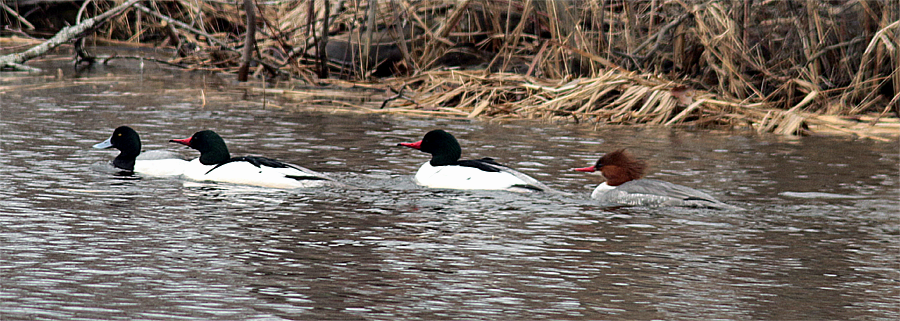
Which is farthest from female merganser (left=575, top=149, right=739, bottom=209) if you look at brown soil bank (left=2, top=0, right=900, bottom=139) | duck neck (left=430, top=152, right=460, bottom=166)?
brown soil bank (left=2, top=0, right=900, bottom=139)

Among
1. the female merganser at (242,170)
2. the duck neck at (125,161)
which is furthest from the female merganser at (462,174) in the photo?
the duck neck at (125,161)

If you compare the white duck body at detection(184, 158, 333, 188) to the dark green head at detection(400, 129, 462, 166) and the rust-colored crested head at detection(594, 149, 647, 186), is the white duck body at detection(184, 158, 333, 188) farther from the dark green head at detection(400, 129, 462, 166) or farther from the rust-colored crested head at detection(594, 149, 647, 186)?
the rust-colored crested head at detection(594, 149, 647, 186)

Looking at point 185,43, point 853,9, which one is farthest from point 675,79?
point 185,43

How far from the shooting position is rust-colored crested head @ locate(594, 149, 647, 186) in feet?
31.7

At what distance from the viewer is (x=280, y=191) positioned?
31.7 feet

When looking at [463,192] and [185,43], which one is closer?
[463,192]

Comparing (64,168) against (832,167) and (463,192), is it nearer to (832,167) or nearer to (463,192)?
(463,192)

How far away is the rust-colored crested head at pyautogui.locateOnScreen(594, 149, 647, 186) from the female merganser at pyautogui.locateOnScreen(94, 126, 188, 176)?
12.0 ft

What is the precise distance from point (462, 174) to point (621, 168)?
1.30m

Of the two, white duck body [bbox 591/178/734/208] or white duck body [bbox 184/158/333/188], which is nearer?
white duck body [bbox 591/178/734/208]

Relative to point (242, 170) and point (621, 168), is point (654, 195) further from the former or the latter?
point (242, 170)

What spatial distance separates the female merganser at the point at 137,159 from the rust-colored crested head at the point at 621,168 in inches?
144

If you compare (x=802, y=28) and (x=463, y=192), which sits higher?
(x=802, y=28)

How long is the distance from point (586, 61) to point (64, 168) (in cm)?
848
